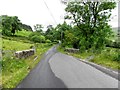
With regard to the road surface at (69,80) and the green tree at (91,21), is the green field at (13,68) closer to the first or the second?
the road surface at (69,80)

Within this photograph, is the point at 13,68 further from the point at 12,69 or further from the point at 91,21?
the point at 91,21

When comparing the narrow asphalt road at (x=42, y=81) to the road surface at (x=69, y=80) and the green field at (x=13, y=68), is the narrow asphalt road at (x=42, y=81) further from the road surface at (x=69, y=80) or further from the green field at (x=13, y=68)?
the green field at (x=13, y=68)

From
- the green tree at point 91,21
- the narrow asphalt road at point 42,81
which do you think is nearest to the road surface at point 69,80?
the narrow asphalt road at point 42,81

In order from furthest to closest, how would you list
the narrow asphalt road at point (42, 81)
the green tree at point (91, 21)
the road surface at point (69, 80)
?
1. the green tree at point (91, 21)
2. the narrow asphalt road at point (42, 81)
3. the road surface at point (69, 80)

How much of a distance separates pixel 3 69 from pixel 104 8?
33.3 m

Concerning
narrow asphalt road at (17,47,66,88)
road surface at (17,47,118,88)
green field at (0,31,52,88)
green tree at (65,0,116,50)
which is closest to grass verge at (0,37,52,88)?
green field at (0,31,52,88)

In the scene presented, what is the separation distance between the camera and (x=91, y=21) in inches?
1944

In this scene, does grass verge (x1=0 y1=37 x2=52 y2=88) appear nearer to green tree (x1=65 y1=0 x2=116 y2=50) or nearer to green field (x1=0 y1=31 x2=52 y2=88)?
green field (x1=0 y1=31 x2=52 y2=88)

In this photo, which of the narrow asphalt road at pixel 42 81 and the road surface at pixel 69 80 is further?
the narrow asphalt road at pixel 42 81

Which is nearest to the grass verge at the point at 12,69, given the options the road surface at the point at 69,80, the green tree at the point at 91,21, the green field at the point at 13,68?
the green field at the point at 13,68

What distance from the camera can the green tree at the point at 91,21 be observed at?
48.1 meters

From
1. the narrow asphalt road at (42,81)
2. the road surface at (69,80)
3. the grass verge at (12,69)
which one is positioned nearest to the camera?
the road surface at (69,80)

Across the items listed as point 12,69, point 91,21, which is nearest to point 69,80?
point 12,69

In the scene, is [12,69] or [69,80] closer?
[69,80]
